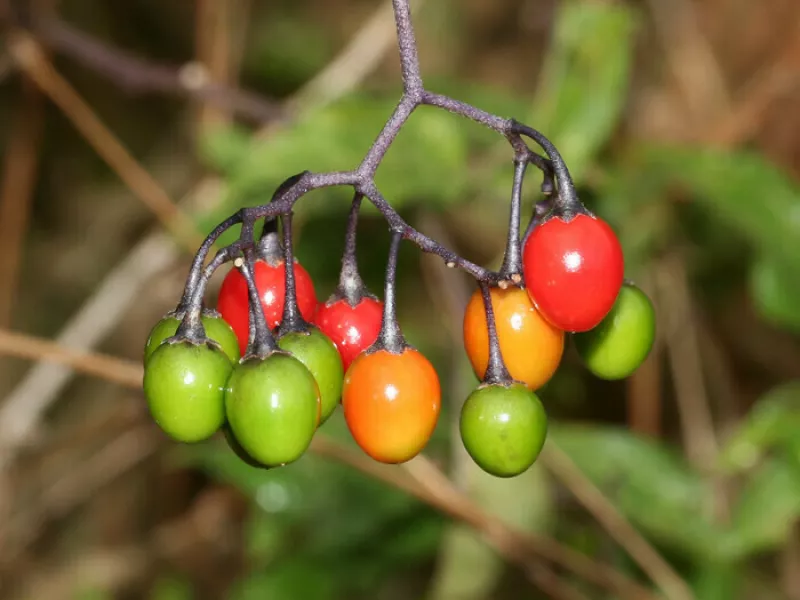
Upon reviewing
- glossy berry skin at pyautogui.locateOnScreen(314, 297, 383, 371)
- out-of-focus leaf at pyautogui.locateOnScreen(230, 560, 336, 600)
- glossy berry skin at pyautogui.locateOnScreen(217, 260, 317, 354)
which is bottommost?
glossy berry skin at pyautogui.locateOnScreen(314, 297, 383, 371)

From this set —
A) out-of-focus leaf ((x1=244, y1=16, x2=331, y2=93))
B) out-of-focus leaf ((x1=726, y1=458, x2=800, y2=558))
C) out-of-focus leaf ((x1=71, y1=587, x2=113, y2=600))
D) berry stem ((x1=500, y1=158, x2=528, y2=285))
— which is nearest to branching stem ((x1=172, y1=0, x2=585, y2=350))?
berry stem ((x1=500, y1=158, x2=528, y2=285))

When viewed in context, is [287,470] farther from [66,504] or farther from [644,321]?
[644,321]

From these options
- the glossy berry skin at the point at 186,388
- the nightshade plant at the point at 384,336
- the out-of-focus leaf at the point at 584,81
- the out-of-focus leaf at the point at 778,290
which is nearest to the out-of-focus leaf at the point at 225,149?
the out-of-focus leaf at the point at 584,81

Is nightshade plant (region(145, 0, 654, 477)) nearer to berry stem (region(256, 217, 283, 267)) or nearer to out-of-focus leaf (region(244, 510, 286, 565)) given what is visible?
berry stem (region(256, 217, 283, 267))

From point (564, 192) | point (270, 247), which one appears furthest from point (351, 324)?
point (564, 192)

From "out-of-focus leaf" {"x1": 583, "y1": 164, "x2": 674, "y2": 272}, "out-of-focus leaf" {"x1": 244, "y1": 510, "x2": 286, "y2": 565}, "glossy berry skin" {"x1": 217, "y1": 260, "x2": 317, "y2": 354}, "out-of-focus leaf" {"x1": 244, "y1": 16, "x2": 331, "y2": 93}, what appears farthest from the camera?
"out-of-focus leaf" {"x1": 244, "y1": 16, "x2": 331, "y2": 93}

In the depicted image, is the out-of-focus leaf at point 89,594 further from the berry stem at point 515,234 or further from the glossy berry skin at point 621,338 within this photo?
the berry stem at point 515,234

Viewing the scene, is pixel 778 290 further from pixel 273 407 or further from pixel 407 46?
pixel 273 407
